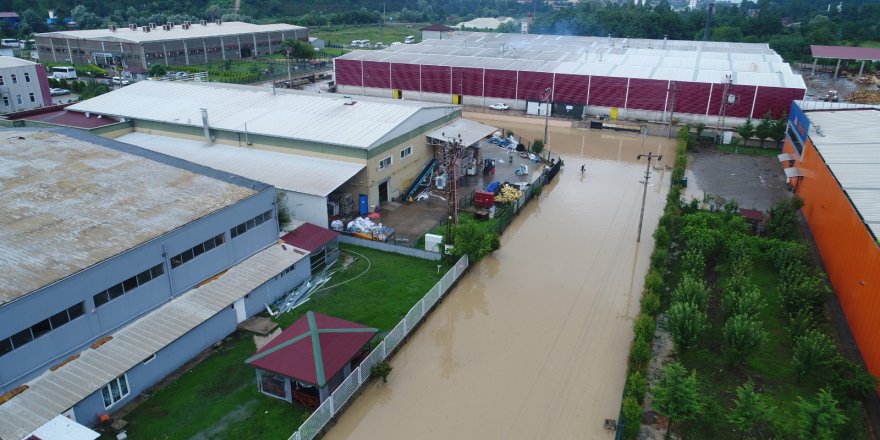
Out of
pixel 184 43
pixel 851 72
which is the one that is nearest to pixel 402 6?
pixel 184 43

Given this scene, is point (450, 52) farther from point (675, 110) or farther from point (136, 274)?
point (136, 274)

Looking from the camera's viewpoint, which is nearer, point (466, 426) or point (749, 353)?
point (466, 426)

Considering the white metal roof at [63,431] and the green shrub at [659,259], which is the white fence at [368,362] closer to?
the white metal roof at [63,431]

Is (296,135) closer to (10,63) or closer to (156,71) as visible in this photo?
(10,63)

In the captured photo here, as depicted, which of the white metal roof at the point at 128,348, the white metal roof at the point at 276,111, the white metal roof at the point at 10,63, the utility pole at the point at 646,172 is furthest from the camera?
the white metal roof at the point at 10,63

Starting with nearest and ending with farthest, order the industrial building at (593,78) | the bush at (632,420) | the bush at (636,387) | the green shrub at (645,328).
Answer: the bush at (632,420)
the bush at (636,387)
the green shrub at (645,328)
the industrial building at (593,78)

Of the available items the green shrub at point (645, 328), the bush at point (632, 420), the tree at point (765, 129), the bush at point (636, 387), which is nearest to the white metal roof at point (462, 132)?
A: the green shrub at point (645, 328)

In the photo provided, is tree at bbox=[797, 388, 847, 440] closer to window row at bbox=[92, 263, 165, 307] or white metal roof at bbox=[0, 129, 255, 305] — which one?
window row at bbox=[92, 263, 165, 307]
